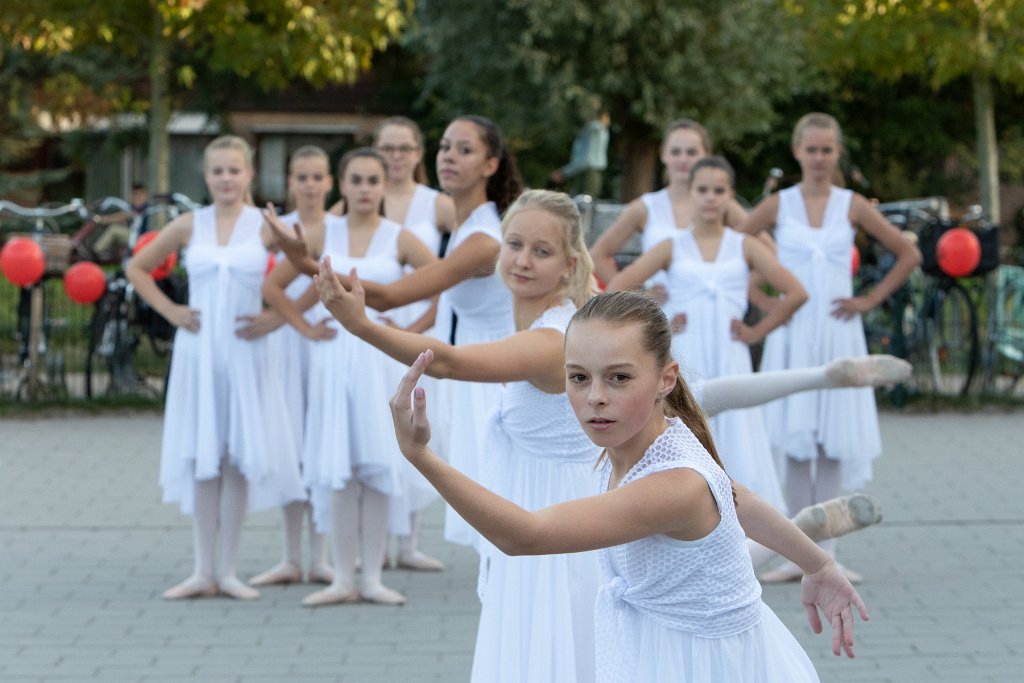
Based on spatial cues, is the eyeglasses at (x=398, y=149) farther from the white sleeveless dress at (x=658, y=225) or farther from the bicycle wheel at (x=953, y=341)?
the bicycle wheel at (x=953, y=341)

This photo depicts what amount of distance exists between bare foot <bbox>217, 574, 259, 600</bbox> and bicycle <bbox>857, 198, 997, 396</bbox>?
6953mm

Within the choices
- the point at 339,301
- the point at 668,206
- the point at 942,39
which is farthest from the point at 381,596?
the point at 942,39

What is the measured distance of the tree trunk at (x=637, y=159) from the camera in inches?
1052

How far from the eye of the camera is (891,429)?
12297mm

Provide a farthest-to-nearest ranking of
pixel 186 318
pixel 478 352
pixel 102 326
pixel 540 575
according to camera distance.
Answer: pixel 102 326, pixel 186 318, pixel 540 575, pixel 478 352

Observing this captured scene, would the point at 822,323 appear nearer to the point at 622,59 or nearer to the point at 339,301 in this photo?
the point at 339,301

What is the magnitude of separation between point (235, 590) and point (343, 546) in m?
0.54

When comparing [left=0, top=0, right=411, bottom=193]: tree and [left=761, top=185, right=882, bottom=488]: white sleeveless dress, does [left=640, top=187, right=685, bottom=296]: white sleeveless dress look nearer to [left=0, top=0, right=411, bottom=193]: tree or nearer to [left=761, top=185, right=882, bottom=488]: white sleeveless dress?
[left=761, top=185, right=882, bottom=488]: white sleeveless dress

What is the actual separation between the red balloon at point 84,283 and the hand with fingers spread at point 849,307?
6.47 m

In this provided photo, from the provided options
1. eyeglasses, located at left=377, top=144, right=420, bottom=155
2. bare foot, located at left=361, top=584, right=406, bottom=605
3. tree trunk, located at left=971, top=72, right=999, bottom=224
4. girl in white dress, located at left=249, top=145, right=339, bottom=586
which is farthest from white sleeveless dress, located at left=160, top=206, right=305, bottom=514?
tree trunk, located at left=971, top=72, right=999, bottom=224

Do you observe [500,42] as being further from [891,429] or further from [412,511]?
[412,511]

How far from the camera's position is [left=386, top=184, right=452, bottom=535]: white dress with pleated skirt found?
752 centimetres

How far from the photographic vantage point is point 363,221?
24.3 feet

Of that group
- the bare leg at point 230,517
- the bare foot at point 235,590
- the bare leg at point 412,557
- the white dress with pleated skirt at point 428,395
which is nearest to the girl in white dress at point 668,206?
the white dress with pleated skirt at point 428,395
